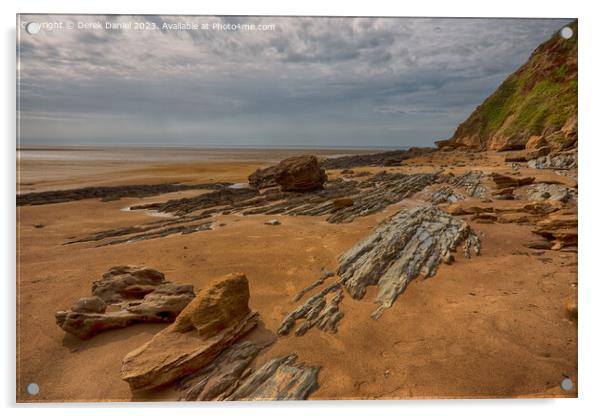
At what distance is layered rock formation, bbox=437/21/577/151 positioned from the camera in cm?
443

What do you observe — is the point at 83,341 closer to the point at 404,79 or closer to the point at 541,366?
the point at 541,366

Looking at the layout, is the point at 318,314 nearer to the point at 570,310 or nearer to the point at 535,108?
the point at 570,310

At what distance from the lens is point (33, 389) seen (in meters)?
3.70

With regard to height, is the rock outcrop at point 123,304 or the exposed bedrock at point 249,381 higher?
the rock outcrop at point 123,304

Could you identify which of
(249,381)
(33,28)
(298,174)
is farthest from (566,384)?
(298,174)

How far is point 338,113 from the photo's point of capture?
4.96 meters

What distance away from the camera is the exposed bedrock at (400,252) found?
160 inches

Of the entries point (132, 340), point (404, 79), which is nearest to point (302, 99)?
point (404, 79)

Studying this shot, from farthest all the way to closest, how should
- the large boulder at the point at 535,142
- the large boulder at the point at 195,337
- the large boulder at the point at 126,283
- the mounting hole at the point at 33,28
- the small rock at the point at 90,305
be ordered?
the large boulder at the point at 535,142 < the large boulder at the point at 126,283 < the mounting hole at the point at 33,28 < the small rock at the point at 90,305 < the large boulder at the point at 195,337

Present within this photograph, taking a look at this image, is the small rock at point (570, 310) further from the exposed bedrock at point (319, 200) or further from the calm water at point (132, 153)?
the calm water at point (132, 153)

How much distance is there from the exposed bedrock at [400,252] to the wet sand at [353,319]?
169mm

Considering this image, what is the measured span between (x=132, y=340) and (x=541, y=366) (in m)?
4.85

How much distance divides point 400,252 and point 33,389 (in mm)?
5329

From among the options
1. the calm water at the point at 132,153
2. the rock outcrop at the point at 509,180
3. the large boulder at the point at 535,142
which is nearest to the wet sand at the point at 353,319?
the calm water at the point at 132,153
